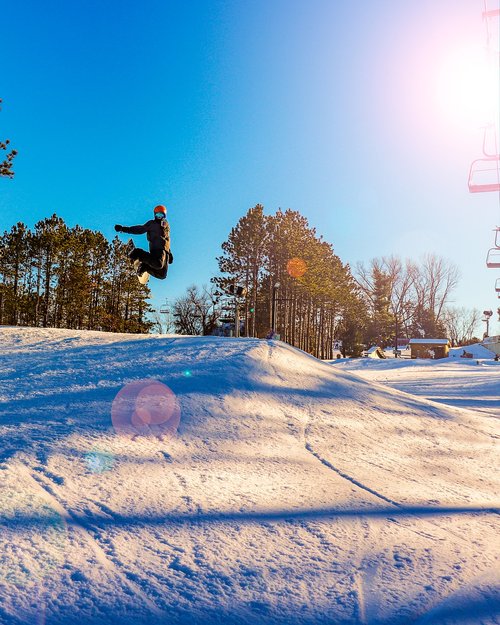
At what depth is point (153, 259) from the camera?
29.0 feet

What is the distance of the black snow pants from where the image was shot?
8688 mm

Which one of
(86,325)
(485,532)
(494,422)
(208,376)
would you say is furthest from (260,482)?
(86,325)

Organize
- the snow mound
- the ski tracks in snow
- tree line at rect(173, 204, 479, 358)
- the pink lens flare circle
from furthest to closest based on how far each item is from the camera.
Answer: the snow mound < tree line at rect(173, 204, 479, 358) < the pink lens flare circle < the ski tracks in snow

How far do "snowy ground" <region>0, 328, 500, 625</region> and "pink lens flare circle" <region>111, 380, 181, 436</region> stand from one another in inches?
2.9

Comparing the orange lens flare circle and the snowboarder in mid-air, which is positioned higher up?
the orange lens flare circle

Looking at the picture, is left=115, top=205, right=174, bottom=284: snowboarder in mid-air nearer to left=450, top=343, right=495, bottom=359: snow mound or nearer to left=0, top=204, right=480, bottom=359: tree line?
left=0, top=204, right=480, bottom=359: tree line

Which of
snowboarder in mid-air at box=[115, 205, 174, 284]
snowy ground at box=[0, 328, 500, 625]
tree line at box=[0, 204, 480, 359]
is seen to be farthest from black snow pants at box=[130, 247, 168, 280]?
tree line at box=[0, 204, 480, 359]

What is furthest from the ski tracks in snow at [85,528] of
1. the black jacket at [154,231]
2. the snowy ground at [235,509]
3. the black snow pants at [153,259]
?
the black jacket at [154,231]

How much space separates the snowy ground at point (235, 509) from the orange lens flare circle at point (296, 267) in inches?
1419

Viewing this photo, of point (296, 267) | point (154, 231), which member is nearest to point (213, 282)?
point (296, 267)

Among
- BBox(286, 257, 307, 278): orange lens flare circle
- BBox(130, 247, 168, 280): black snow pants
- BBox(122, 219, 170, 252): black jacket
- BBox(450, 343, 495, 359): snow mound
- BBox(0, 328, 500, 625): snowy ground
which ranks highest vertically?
BBox(286, 257, 307, 278): orange lens flare circle

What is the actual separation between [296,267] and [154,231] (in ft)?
111

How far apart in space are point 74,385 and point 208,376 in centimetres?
164

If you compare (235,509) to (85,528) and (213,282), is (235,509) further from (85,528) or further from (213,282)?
(213,282)
